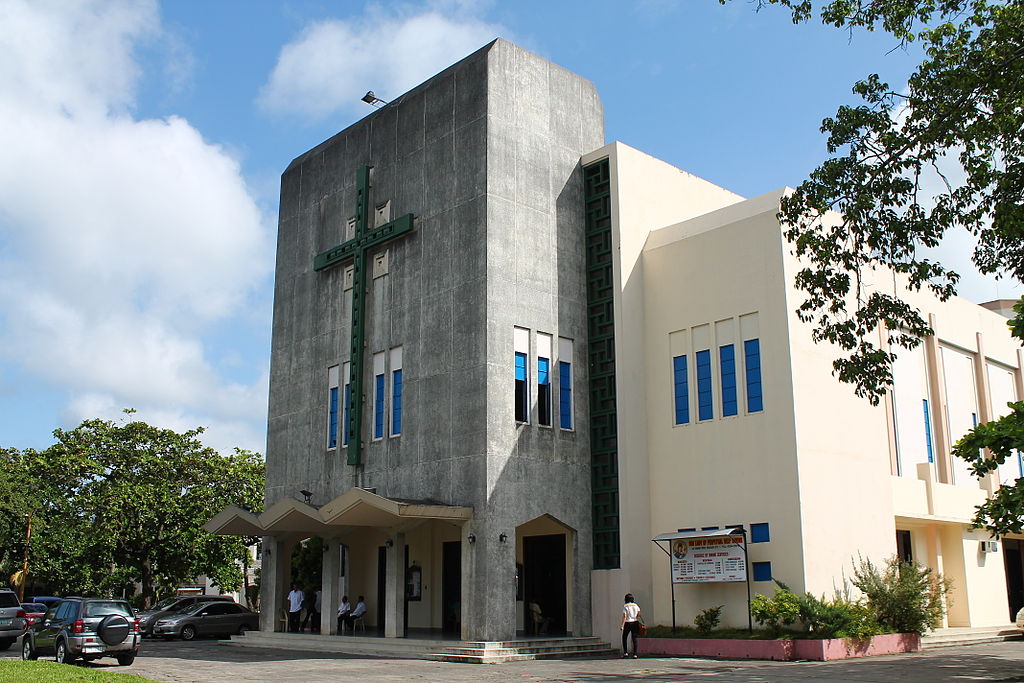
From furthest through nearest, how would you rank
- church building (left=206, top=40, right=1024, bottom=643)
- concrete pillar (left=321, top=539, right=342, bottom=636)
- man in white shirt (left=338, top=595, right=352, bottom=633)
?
man in white shirt (left=338, top=595, right=352, bottom=633), concrete pillar (left=321, top=539, right=342, bottom=636), church building (left=206, top=40, right=1024, bottom=643)

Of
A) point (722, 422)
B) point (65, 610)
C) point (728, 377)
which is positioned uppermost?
point (728, 377)

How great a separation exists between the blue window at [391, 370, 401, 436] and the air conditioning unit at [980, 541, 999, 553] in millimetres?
17787

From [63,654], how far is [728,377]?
16.0 meters

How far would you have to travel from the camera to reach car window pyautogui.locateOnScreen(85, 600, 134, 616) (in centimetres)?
2052

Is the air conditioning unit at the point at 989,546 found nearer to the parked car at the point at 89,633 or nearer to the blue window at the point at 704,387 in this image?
the blue window at the point at 704,387

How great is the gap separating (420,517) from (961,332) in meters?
18.7

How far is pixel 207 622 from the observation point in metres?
31.8

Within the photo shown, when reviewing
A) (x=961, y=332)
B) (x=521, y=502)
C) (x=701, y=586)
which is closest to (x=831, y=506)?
(x=701, y=586)

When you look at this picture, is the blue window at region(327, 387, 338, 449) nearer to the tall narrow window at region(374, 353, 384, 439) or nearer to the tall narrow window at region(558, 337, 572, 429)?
the tall narrow window at region(374, 353, 384, 439)

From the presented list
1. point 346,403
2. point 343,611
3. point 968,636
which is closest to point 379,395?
point 346,403

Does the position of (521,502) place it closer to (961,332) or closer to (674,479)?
(674,479)

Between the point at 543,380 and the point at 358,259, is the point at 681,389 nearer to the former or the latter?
the point at 543,380

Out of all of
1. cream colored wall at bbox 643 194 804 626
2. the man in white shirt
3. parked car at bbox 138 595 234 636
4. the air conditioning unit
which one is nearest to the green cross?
the man in white shirt

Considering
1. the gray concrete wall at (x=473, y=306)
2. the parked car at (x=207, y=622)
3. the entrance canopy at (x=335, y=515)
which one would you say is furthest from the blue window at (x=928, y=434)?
the parked car at (x=207, y=622)
